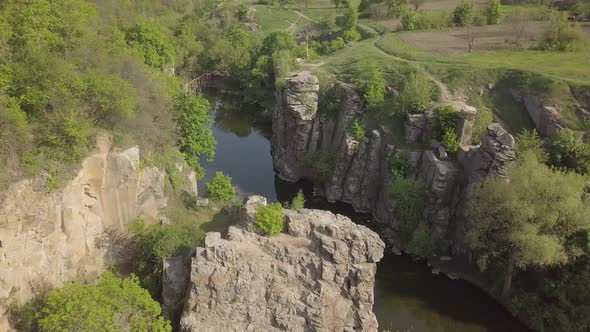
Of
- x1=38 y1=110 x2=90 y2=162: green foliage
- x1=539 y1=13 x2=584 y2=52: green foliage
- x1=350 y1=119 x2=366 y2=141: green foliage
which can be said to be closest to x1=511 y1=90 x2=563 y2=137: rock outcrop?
x1=539 y1=13 x2=584 y2=52: green foliage

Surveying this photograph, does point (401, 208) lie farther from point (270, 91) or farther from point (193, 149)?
point (270, 91)

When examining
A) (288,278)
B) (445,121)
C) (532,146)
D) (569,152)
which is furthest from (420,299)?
(569,152)

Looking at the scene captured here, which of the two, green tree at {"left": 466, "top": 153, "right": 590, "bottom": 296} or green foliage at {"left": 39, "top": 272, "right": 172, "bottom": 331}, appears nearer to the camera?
green foliage at {"left": 39, "top": 272, "right": 172, "bottom": 331}

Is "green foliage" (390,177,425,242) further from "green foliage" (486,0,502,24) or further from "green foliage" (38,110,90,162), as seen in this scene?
"green foliage" (486,0,502,24)

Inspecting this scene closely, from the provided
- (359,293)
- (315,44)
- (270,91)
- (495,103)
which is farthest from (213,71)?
(359,293)

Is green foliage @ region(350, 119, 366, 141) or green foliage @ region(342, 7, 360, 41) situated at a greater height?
green foliage @ region(342, 7, 360, 41)

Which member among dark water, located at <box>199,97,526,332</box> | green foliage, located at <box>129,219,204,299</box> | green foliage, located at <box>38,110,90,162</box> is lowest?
dark water, located at <box>199,97,526,332</box>
